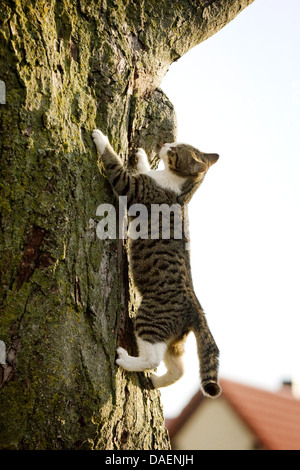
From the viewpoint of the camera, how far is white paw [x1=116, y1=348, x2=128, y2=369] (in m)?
3.10

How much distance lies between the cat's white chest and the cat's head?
0.21ft

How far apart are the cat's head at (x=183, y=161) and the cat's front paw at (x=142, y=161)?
1.10ft

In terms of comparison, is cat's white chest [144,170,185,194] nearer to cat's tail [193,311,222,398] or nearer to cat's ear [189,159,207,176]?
cat's ear [189,159,207,176]

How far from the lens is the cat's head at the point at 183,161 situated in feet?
14.9

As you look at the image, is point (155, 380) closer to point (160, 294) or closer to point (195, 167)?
point (160, 294)

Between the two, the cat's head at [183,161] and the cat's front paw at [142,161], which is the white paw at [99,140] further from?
the cat's head at [183,161]

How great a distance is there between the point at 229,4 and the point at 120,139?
1.67 metres

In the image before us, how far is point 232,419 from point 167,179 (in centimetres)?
252

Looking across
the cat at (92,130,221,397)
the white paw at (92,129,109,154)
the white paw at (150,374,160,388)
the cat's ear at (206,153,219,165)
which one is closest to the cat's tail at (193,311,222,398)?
the cat at (92,130,221,397)

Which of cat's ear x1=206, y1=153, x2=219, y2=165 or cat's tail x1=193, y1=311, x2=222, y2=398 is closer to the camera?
cat's tail x1=193, y1=311, x2=222, y2=398

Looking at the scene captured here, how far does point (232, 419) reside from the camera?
5.02 metres

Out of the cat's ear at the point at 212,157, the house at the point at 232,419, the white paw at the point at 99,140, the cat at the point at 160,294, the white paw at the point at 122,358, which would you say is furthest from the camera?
the cat's ear at the point at 212,157

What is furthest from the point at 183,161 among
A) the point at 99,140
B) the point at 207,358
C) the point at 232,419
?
the point at 232,419

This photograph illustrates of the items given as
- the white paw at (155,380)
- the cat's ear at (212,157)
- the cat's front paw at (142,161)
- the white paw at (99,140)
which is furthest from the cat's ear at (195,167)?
the white paw at (155,380)
